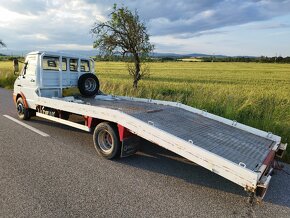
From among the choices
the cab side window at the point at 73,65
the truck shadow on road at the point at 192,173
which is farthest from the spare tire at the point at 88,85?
the truck shadow on road at the point at 192,173

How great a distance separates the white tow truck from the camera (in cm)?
371

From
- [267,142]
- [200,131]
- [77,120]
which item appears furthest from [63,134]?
[267,142]

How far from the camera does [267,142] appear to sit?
194 inches

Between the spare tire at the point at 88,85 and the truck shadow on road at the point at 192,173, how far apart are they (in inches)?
114

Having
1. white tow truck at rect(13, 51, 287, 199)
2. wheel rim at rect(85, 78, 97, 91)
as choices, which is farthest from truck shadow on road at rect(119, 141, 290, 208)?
wheel rim at rect(85, 78, 97, 91)

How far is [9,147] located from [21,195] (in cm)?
236

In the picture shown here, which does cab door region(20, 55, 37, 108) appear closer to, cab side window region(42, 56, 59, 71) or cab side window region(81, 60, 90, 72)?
cab side window region(42, 56, 59, 71)

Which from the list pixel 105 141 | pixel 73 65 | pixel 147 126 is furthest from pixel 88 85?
pixel 147 126

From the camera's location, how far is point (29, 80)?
764 cm

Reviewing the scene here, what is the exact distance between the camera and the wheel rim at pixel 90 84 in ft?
26.4

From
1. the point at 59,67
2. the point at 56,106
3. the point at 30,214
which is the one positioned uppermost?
the point at 59,67

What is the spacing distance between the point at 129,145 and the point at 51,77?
3699mm

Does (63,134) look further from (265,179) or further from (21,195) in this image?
(265,179)

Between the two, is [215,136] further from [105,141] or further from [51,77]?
[51,77]
